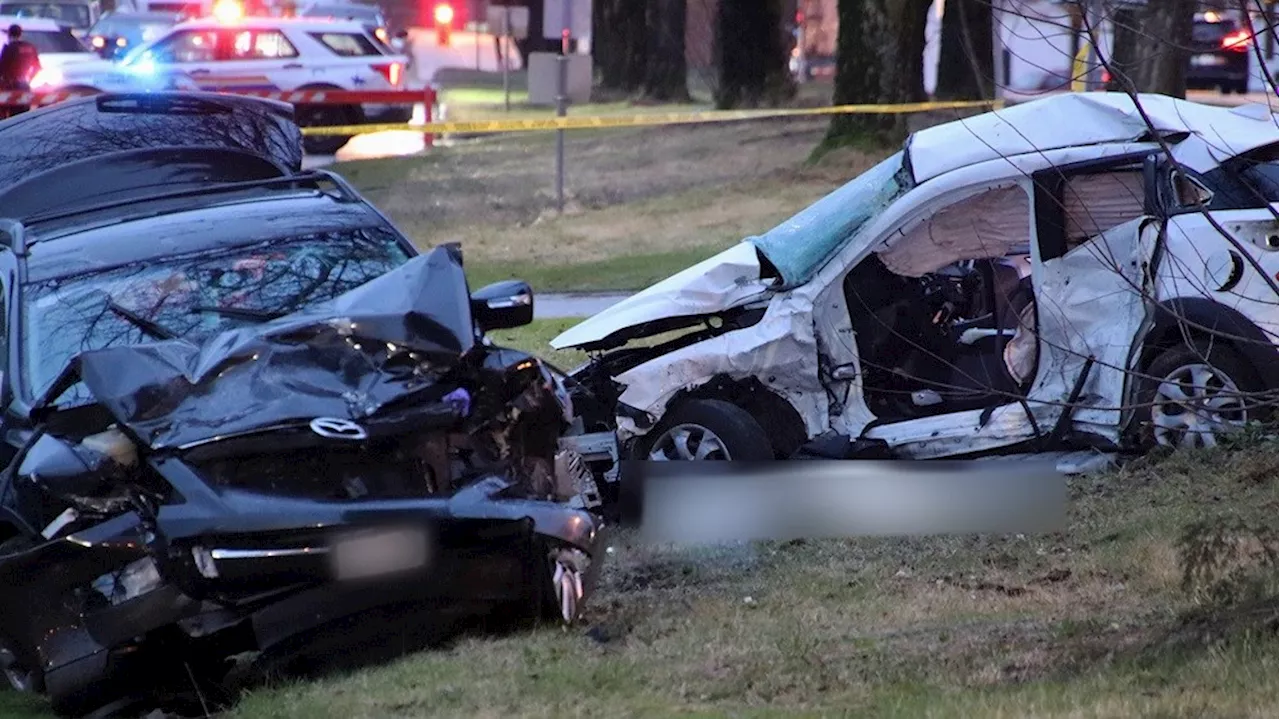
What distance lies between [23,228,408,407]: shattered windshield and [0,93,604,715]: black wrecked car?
0.04 ft

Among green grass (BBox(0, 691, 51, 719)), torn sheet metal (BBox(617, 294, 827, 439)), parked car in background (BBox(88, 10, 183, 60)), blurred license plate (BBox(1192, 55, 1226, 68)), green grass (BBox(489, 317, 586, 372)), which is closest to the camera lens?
green grass (BBox(0, 691, 51, 719))

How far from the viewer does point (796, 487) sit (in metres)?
8.17

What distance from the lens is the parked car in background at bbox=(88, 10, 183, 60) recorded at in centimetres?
3909

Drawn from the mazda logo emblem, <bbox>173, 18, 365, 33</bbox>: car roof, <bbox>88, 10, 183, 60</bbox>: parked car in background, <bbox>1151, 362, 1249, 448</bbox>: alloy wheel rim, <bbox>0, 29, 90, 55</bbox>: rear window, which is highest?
the mazda logo emblem

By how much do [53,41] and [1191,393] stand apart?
31.0 meters

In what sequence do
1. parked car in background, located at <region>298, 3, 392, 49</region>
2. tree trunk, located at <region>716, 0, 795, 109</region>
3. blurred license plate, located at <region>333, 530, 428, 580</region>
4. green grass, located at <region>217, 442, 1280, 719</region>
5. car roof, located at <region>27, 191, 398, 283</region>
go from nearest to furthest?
green grass, located at <region>217, 442, 1280, 719</region> < blurred license plate, located at <region>333, 530, 428, 580</region> < car roof, located at <region>27, 191, 398, 283</region> < tree trunk, located at <region>716, 0, 795, 109</region> < parked car in background, located at <region>298, 3, 392, 49</region>

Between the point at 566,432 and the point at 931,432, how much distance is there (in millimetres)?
2266

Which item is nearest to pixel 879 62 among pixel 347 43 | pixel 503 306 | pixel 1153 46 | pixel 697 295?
pixel 1153 46

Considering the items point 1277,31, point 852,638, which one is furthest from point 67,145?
point 1277,31

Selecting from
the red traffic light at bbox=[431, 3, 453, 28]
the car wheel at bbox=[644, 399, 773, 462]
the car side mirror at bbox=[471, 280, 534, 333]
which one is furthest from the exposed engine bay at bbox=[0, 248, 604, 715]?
the red traffic light at bbox=[431, 3, 453, 28]

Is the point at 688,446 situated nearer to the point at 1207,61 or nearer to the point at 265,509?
the point at 265,509

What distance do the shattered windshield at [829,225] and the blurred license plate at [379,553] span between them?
3173 millimetres

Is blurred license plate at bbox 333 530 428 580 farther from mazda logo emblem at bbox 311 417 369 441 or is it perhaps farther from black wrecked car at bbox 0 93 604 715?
mazda logo emblem at bbox 311 417 369 441

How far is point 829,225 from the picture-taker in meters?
8.64
